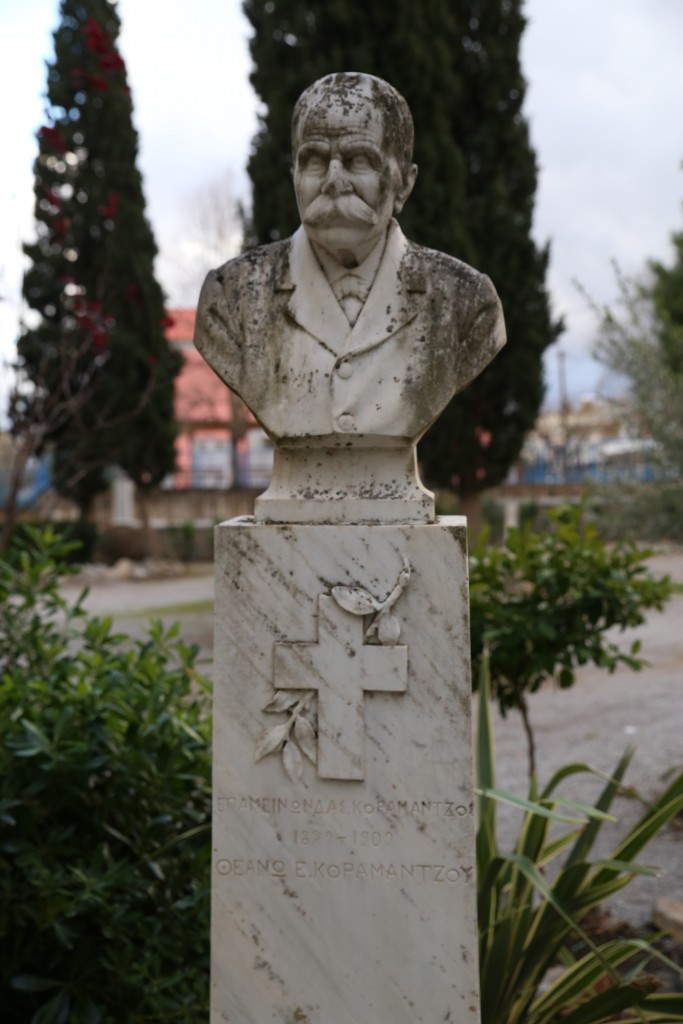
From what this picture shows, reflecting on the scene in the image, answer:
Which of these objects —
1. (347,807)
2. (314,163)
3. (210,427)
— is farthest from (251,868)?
(210,427)

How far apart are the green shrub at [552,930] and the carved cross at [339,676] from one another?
0.68 m

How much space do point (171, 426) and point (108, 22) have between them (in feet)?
19.5

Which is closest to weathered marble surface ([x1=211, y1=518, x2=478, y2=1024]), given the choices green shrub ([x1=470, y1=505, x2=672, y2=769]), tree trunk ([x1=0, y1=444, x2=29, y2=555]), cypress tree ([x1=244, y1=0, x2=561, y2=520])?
green shrub ([x1=470, y1=505, x2=672, y2=769])

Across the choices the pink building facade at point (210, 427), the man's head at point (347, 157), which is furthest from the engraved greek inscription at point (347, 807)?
the pink building facade at point (210, 427)

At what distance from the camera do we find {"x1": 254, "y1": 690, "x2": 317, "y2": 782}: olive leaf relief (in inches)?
89.8

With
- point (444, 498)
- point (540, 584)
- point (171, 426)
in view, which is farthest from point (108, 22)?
point (540, 584)

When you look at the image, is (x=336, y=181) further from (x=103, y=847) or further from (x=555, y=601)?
(x=555, y=601)

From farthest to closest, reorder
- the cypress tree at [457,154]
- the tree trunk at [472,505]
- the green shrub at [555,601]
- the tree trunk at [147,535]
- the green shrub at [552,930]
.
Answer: the tree trunk at [147,535] → the tree trunk at [472,505] → the cypress tree at [457,154] → the green shrub at [555,601] → the green shrub at [552,930]

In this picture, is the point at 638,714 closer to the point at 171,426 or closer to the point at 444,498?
the point at 444,498

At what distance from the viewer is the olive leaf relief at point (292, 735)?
7.48 ft

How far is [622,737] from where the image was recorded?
685cm

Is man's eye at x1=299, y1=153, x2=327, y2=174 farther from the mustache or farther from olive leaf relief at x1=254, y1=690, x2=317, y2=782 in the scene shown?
olive leaf relief at x1=254, y1=690, x2=317, y2=782

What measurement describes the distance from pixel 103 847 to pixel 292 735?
3.67 ft

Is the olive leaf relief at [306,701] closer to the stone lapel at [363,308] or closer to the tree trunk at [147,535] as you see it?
the stone lapel at [363,308]
